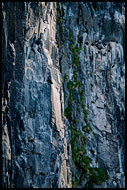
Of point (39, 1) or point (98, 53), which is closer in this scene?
point (39, 1)

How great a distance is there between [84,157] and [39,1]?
5242mm

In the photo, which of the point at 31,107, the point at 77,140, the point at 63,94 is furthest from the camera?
the point at 77,140

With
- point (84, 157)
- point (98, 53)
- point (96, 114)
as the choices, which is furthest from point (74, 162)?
point (98, 53)

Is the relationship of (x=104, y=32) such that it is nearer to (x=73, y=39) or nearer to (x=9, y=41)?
(x=73, y=39)

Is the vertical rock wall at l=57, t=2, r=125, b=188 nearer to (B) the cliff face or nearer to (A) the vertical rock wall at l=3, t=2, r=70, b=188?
(B) the cliff face

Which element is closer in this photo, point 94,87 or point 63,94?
point 63,94

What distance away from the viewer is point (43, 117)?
7.32 metres

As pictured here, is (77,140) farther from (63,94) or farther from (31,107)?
(31,107)

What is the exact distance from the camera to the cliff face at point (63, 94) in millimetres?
6898

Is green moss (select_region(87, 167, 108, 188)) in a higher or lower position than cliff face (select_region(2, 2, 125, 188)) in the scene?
lower

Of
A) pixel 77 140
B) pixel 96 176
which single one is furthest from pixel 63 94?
pixel 96 176

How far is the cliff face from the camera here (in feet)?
22.6

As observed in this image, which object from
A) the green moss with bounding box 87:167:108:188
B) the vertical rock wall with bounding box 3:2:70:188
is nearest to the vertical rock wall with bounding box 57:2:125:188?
the green moss with bounding box 87:167:108:188

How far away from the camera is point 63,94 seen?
8.69 meters
